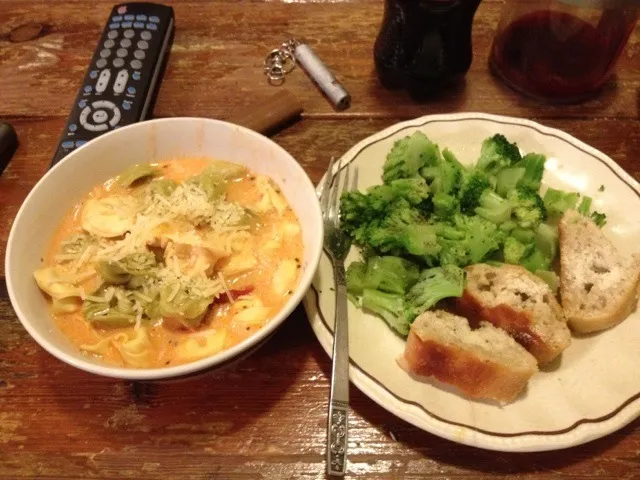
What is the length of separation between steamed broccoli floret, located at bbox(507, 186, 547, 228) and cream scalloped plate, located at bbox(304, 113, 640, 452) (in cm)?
21

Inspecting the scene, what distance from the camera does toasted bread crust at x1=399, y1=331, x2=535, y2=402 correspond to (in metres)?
1.30

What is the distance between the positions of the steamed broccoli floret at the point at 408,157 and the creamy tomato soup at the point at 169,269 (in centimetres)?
41

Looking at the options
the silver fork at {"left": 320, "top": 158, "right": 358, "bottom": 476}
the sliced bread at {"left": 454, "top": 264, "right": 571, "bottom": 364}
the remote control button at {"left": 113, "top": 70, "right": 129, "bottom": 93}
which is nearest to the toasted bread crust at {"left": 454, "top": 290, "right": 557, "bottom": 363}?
the sliced bread at {"left": 454, "top": 264, "right": 571, "bottom": 364}

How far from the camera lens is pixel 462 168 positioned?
1.77m

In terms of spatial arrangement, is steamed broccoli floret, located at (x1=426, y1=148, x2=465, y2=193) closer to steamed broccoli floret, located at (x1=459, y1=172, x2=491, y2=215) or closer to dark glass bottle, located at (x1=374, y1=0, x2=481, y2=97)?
steamed broccoli floret, located at (x1=459, y1=172, x2=491, y2=215)

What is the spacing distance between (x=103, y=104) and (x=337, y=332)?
1.26 m

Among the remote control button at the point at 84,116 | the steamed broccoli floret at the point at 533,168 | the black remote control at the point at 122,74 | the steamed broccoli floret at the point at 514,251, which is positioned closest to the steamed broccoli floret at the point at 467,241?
the steamed broccoli floret at the point at 514,251

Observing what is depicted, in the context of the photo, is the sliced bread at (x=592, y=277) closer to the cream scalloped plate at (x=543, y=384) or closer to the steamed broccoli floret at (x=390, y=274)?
the cream scalloped plate at (x=543, y=384)

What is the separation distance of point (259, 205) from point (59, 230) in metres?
0.55

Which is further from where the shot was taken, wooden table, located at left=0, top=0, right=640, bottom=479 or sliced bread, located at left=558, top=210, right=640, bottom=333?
sliced bread, located at left=558, top=210, right=640, bottom=333

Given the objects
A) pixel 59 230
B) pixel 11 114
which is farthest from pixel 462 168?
pixel 11 114

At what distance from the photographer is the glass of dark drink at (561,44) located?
1884 mm

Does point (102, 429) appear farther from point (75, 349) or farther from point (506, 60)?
point (506, 60)

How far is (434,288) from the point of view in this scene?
1489 millimetres
